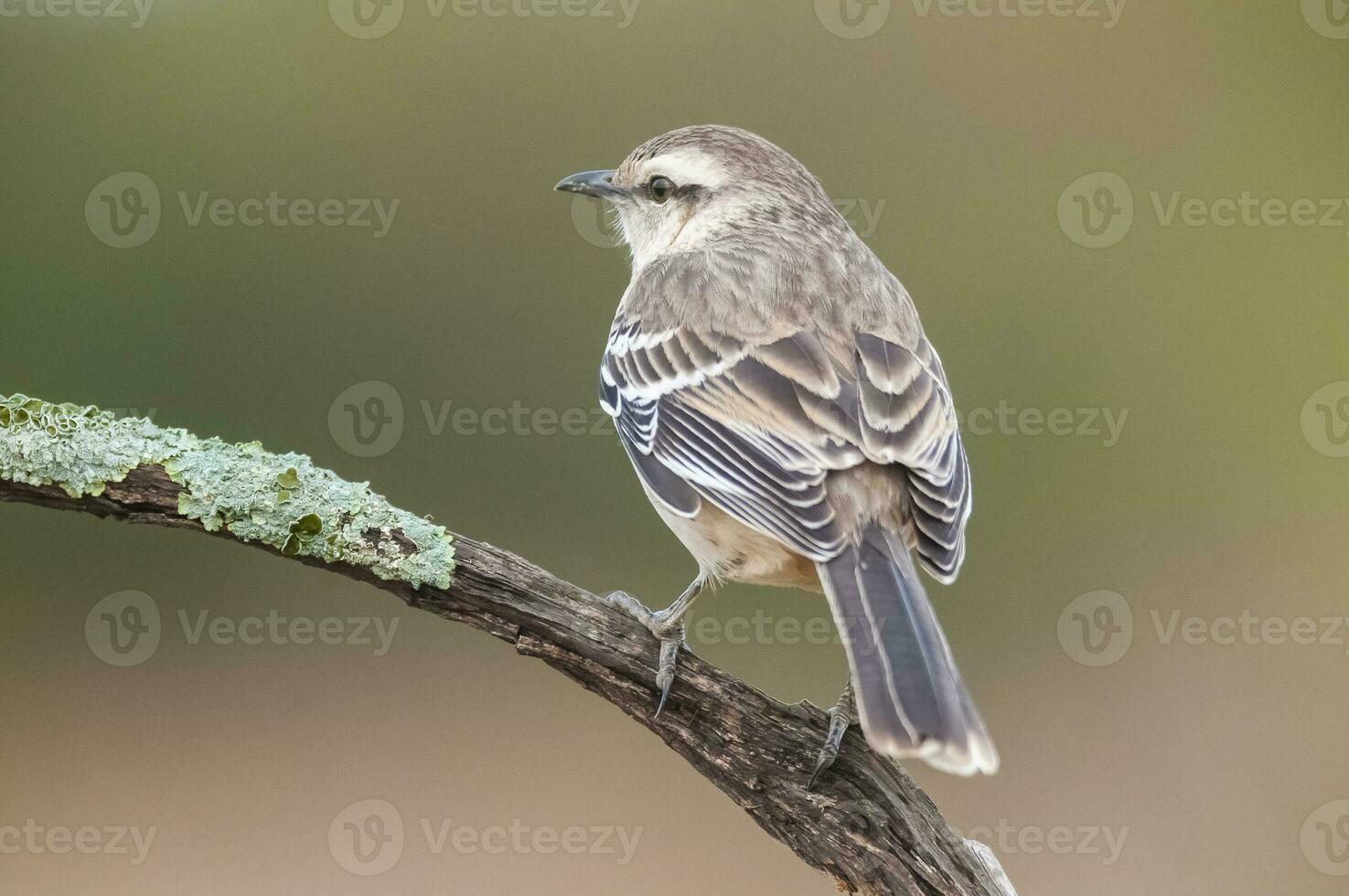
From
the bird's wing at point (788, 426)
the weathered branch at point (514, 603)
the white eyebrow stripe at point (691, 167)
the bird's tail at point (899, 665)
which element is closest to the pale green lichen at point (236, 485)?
the weathered branch at point (514, 603)

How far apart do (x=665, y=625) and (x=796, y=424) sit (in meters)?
0.65

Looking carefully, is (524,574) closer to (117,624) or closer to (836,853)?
(836,853)

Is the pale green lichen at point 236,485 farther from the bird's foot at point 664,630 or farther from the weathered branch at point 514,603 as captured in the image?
the bird's foot at point 664,630

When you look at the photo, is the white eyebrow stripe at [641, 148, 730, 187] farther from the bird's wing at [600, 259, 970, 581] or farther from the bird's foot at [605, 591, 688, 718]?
the bird's foot at [605, 591, 688, 718]

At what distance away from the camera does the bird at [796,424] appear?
2838 millimetres

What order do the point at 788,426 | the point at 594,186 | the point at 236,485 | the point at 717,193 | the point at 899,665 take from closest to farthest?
the point at 899,665
the point at 236,485
the point at 788,426
the point at 717,193
the point at 594,186

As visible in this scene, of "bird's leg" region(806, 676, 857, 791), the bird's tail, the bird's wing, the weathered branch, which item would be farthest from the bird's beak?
"bird's leg" region(806, 676, 857, 791)

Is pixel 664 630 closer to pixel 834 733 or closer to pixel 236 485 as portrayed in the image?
pixel 834 733

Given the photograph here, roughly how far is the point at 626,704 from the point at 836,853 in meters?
0.64

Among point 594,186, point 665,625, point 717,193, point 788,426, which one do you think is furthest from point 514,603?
point 594,186

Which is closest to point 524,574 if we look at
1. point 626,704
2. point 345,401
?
point 626,704

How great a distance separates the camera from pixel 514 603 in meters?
3.07

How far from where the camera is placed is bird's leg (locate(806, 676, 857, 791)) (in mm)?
3066

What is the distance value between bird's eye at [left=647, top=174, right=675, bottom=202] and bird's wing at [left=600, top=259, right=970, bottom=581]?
737 mm
